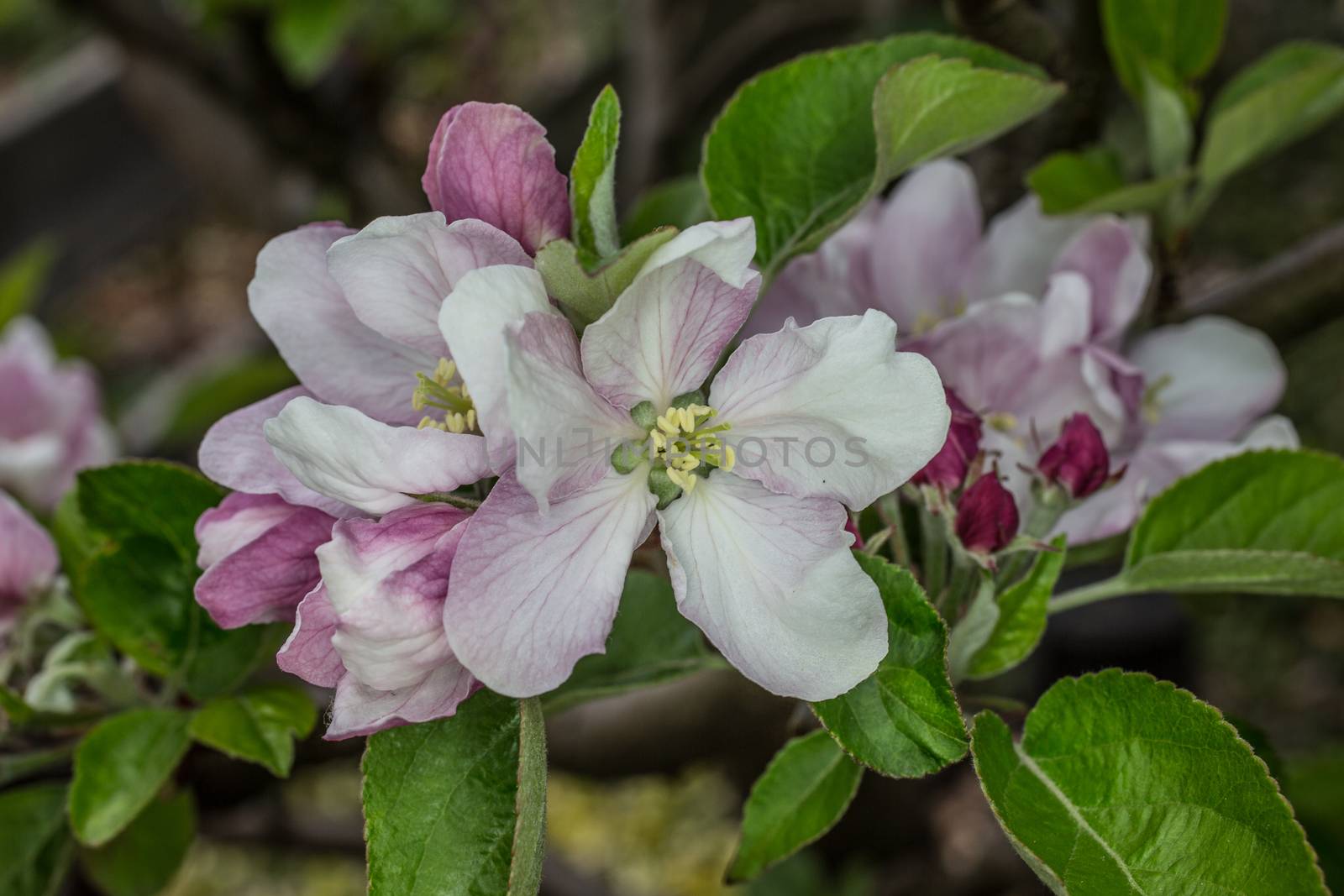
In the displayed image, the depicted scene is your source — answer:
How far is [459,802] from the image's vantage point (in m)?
0.53

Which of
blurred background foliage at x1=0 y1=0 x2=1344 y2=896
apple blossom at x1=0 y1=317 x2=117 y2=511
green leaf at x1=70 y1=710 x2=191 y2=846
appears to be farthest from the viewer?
apple blossom at x1=0 y1=317 x2=117 y2=511

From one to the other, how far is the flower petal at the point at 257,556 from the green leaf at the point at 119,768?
183 millimetres

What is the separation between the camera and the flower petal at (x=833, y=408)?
488mm

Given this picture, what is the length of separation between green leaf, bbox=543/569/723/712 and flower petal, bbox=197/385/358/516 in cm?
18

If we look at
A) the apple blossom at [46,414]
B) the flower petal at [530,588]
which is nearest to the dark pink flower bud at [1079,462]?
the flower petal at [530,588]

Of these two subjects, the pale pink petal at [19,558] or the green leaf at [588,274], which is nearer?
the green leaf at [588,274]

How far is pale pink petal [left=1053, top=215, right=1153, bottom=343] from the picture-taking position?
702 millimetres

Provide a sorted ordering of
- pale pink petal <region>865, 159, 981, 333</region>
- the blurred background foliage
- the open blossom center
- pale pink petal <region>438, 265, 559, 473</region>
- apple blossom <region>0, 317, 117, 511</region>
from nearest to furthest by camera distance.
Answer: pale pink petal <region>438, 265, 559, 473</region> → the open blossom center → pale pink petal <region>865, 159, 981, 333</region> → the blurred background foliage → apple blossom <region>0, 317, 117, 511</region>

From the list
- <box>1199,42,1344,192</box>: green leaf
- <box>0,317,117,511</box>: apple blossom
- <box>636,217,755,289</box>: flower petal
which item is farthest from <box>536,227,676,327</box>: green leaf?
<box>0,317,117,511</box>: apple blossom

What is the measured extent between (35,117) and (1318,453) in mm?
A: 3671

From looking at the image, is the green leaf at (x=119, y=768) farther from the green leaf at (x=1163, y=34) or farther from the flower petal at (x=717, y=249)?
the green leaf at (x=1163, y=34)

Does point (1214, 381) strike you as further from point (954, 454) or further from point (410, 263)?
point (410, 263)

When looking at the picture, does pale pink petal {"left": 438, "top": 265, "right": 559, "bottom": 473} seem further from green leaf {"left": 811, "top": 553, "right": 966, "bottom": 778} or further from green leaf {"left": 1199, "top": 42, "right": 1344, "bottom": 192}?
green leaf {"left": 1199, "top": 42, "right": 1344, "bottom": 192}

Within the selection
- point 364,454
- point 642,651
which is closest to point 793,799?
point 642,651
